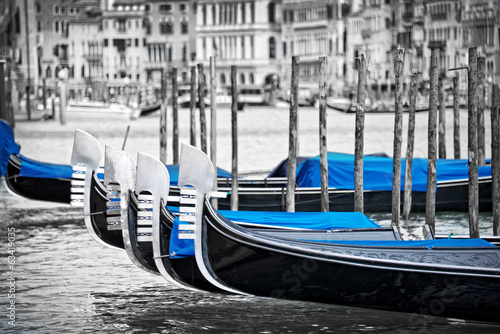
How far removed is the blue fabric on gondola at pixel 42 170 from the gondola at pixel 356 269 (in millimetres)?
4580

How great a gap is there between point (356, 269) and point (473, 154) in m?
2.20

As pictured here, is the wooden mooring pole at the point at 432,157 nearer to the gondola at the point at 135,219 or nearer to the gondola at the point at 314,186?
the gondola at the point at 135,219

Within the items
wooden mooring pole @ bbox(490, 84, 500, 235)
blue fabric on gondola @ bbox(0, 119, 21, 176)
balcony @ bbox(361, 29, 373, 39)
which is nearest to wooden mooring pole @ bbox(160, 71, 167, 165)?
blue fabric on gondola @ bbox(0, 119, 21, 176)

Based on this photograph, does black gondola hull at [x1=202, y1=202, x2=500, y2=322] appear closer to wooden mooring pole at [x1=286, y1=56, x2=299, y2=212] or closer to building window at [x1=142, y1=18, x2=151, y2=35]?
wooden mooring pole at [x1=286, y1=56, x2=299, y2=212]

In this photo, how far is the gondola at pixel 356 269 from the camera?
652cm

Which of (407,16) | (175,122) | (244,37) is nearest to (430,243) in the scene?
(175,122)

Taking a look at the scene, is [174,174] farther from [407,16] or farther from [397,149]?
[407,16]

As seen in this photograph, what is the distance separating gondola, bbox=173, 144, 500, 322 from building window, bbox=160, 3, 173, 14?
60.3m

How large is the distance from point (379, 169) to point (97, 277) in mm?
3617

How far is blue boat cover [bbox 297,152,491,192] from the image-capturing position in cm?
1089

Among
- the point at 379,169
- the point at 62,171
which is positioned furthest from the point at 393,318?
the point at 62,171

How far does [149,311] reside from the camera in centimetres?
730

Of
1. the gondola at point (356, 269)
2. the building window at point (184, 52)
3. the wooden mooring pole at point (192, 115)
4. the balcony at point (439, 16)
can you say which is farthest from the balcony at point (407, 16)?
the gondola at point (356, 269)

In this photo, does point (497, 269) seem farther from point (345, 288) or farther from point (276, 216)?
point (276, 216)
